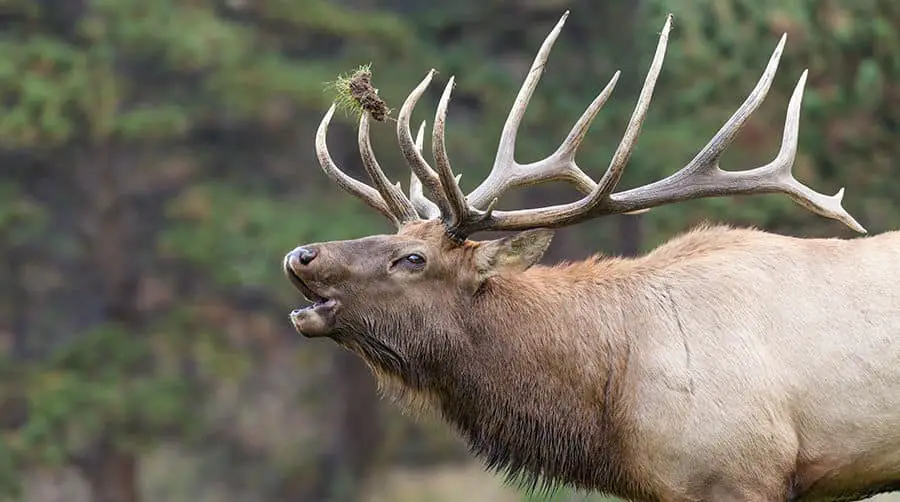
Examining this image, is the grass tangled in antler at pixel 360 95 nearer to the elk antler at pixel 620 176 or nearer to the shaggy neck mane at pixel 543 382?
the elk antler at pixel 620 176

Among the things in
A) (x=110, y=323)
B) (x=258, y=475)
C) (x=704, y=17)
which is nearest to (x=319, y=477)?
(x=258, y=475)

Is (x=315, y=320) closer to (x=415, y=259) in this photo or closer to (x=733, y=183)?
(x=415, y=259)

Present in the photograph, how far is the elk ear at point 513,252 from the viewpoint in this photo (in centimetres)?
560

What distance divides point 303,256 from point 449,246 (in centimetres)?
63

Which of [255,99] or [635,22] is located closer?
[255,99]

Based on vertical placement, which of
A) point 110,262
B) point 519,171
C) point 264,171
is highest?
point 519,171

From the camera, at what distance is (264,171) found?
16.6 meters

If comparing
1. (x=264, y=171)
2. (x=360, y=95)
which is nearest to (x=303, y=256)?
(x=360, y=95)

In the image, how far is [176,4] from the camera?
14.5 meters

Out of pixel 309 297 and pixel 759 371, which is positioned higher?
pixel 309 297

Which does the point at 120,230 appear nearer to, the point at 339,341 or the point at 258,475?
the point at 258,475

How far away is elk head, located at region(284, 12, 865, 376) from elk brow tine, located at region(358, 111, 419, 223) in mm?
155

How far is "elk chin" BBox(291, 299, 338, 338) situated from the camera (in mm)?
5363

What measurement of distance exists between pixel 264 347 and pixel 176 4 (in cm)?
488
